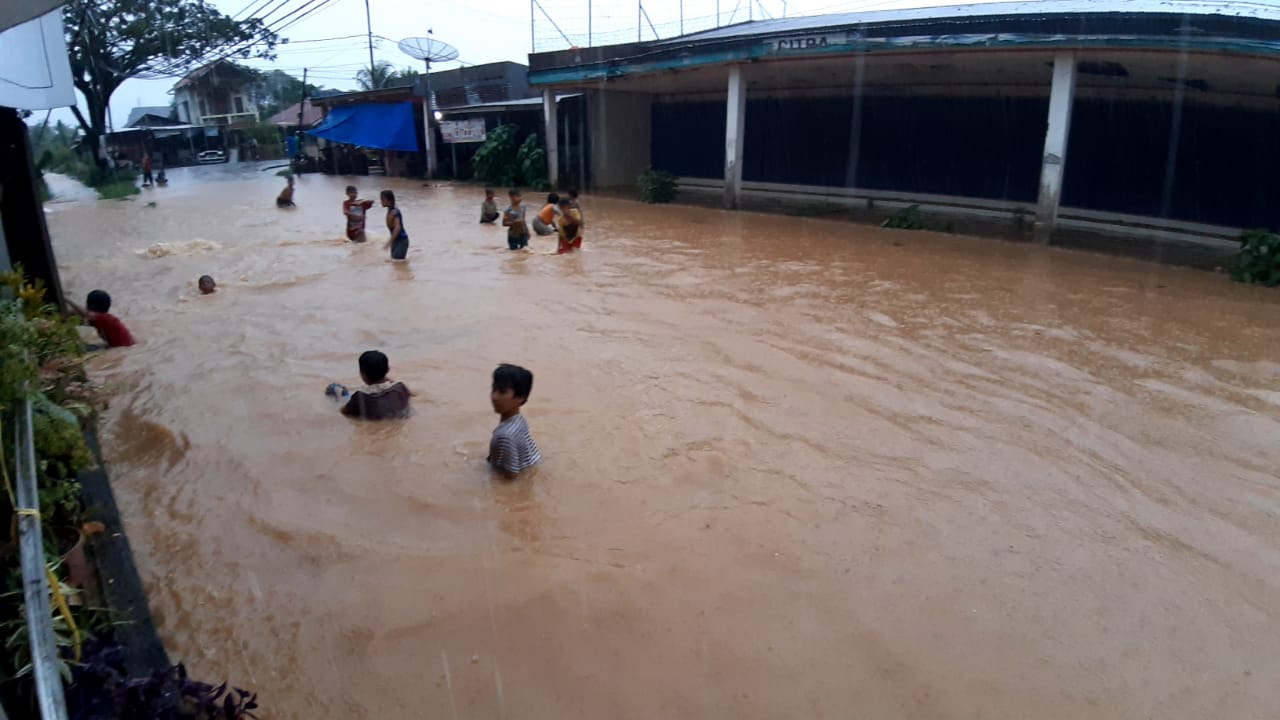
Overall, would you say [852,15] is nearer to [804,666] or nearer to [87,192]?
[804,666]

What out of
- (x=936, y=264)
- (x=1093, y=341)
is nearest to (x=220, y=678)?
(x=1093, y=341)

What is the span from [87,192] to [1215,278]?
116 feet

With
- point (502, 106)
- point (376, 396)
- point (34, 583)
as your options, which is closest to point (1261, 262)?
point (376, 396)

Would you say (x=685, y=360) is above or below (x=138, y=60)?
below

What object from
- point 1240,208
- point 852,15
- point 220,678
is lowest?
point 220,678

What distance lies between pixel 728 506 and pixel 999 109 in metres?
14.5

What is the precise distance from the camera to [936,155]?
57.8 ft

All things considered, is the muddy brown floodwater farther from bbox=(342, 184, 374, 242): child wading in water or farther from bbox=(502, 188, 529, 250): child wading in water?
bbox=(342, 184, 374, 242): child wading in water

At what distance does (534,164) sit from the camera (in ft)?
81.8

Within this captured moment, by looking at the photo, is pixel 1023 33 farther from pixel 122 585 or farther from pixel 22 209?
pixel 122 585

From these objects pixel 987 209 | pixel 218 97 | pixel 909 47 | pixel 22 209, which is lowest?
pixel 987 209

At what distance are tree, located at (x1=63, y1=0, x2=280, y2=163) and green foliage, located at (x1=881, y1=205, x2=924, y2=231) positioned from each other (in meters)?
26.4

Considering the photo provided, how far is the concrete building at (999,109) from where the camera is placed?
12.4 metres

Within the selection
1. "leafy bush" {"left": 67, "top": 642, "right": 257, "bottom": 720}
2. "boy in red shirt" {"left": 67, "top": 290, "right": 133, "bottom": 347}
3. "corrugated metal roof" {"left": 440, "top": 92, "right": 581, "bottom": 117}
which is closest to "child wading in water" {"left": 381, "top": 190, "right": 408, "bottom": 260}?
"boy in red shirt" {"left": 67, "top": 290, "right": 133, "bottom": 347}
